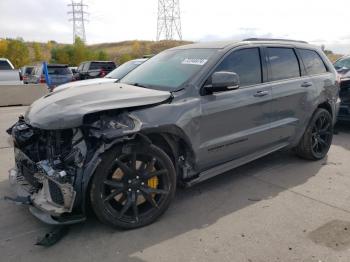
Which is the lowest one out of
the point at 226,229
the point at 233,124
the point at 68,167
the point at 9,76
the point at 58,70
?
the point at 226,229

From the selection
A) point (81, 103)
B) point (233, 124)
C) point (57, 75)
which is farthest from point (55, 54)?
point (81, 103)

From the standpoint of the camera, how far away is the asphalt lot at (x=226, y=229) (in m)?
3.23

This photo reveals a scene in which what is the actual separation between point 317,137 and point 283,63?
1.42 m

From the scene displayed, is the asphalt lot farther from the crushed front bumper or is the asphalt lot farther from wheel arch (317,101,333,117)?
wheel arch (317,101,333,117)

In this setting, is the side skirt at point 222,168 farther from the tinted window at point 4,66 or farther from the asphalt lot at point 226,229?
the tinted window at point 4,66

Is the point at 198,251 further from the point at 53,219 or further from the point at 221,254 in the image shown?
the point at 53,219

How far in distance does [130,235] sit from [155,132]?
1.03 m

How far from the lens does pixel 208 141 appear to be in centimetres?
413

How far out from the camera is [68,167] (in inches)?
134

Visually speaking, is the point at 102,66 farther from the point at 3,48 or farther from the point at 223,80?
the point at 3,48

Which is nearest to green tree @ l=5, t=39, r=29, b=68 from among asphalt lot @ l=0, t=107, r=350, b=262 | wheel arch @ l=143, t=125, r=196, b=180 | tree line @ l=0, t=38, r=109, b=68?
tree line @ l=0, t=38, r=109, b=68

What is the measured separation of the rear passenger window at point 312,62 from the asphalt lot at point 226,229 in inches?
67.1

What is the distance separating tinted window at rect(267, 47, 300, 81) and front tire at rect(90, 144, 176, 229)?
218 centimetres

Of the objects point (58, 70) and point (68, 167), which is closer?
point (68, 167)
